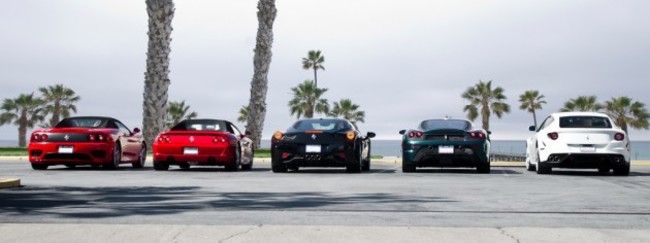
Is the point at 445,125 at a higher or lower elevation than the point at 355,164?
higher

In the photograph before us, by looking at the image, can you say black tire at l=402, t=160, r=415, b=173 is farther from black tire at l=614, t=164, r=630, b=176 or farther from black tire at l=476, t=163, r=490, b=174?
black tire at l=614, t=164, r=630, b=176

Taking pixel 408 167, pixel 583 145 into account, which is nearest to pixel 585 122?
pixel 583 145

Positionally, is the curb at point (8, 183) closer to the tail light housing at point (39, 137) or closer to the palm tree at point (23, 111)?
the tail light housing at point (39, 137)

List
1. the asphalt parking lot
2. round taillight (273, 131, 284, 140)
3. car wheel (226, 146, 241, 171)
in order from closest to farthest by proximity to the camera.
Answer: the asphalt parking lot
round taillight (273, 131, 284, 140)
car wheel (226, 146, 241, 171)

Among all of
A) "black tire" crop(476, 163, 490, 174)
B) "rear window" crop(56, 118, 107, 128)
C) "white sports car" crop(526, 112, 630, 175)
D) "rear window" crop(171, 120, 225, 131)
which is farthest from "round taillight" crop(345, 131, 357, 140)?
"rear window" crop(56, 118, 107, 128)

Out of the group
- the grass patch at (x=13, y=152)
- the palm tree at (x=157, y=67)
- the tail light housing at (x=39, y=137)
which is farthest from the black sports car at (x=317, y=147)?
the grass patch at (x=13, y=152)

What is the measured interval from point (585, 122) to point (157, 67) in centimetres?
1778

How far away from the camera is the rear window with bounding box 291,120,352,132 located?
1802cm

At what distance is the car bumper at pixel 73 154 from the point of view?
1852 centimetres

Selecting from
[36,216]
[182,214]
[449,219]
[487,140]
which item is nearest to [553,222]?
[449,219]

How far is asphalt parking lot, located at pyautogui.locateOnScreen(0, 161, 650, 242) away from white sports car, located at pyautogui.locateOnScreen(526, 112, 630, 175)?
344 cm

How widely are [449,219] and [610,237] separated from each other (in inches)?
67.0

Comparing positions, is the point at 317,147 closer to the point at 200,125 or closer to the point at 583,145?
the point at 200,125

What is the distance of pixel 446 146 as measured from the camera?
17.8 metres
